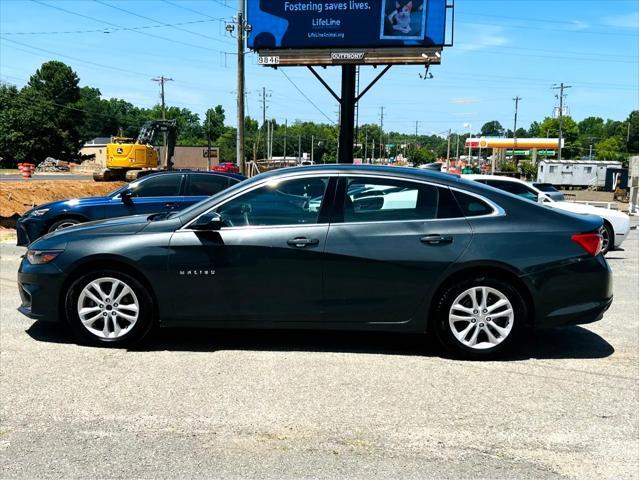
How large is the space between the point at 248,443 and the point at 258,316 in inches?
61.0

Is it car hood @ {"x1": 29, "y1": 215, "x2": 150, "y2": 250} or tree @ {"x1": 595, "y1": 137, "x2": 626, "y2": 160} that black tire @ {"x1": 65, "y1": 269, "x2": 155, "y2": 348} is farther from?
tree @ {"x1": 595, "y1": 137, "x2": 626, "y2": 160}

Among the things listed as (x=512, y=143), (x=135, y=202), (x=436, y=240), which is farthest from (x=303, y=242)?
(x=512, y=143)

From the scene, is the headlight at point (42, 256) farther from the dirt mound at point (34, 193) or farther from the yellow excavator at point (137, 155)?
the yellow excavator at point (137, 155)

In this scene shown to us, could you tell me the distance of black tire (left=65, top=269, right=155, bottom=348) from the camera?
4934 millimetres

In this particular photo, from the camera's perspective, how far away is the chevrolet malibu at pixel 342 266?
480 centimetres

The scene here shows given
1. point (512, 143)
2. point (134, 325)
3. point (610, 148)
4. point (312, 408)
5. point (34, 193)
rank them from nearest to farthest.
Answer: point (312, 408), point (134, 325), point (34, 193), point (512, 143), point (610, 148)

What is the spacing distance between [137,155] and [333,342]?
30877mm

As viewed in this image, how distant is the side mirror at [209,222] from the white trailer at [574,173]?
5937cm

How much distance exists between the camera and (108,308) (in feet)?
16.4

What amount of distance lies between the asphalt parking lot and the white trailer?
58.8m

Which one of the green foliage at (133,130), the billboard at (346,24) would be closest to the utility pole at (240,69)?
the billboard at (346,24)

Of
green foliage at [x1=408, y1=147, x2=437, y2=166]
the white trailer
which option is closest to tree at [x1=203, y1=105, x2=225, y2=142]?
green foliage at [x1=408, y1=147, x2=437, y2=166]

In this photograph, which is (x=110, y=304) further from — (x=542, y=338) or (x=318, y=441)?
(x=542, y=338)

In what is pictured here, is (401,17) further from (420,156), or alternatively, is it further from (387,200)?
(420,156)
